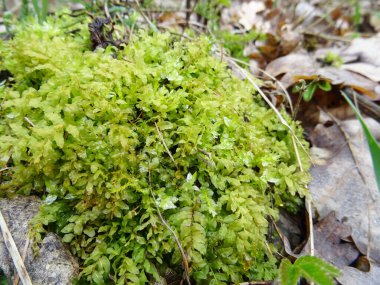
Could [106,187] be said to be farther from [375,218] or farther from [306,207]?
[375,218]

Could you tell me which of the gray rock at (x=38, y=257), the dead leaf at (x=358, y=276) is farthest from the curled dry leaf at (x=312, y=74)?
the gray rock at (x=38, y=257)

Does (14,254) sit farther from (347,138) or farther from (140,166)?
(347,138)

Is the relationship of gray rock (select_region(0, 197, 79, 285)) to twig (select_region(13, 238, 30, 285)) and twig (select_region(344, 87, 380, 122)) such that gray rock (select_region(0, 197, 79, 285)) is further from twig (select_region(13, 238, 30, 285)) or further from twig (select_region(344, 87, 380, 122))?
twig (select_region(344, 87, 380, 122))

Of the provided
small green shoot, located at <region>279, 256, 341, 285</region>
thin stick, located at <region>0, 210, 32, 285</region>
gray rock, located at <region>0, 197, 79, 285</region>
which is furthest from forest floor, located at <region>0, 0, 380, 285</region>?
thin stick, located at <region>0, 210, 32, 285</region>

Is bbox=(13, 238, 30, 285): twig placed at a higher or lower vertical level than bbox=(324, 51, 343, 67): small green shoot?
lower

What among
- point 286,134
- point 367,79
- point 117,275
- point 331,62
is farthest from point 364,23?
point 117,275

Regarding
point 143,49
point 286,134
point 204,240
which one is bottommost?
point 204,240

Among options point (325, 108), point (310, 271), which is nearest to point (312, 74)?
point (325, 108)
